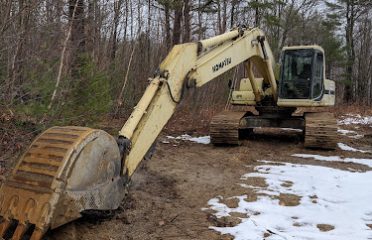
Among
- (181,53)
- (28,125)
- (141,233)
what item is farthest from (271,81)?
(141,233)

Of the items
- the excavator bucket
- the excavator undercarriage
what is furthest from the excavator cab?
the excavator bucket

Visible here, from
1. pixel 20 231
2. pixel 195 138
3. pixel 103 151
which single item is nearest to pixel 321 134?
pixel 195 138

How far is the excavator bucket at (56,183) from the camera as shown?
355 cm

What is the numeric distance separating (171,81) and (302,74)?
5.57m

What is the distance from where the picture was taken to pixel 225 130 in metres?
9.42

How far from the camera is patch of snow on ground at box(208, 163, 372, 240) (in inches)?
182

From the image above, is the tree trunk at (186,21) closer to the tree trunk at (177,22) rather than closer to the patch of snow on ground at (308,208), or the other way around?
the tree trunk at (177,22)

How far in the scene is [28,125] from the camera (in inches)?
251

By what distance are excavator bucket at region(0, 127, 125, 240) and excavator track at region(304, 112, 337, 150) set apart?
576 centimetres

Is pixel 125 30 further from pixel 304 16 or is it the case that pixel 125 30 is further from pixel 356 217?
pixel 304 16

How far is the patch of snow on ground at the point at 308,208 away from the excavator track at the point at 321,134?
1559 millimetres

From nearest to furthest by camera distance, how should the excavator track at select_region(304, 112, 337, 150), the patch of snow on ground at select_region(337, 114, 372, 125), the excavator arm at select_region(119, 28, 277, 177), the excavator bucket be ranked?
the excavator bucket
the excavator arm at select_region(119, 28, 277, 177)
the excavator track at select_region(304, 112, 337, 150)
the patch of snow on ground at select_region(337, 114, 372, 125)

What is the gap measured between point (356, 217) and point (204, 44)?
10.0 ft

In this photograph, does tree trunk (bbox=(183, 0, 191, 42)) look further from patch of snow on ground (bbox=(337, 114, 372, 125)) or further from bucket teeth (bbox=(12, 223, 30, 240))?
bucket teeth (bbox=(12, 223, 30, 240))
